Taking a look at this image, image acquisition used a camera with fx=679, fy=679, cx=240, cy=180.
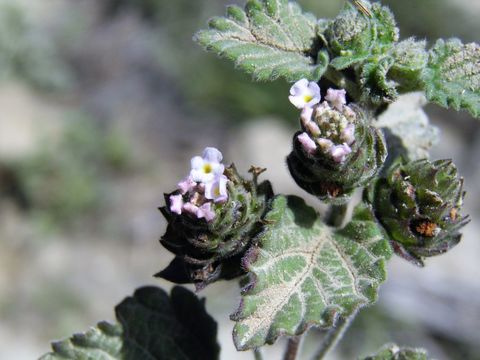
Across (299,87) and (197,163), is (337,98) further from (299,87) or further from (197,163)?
(197,163)

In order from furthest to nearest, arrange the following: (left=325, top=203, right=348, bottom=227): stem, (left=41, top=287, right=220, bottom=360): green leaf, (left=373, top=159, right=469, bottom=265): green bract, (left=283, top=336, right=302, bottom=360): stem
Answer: (left=41, top=287, right=220, bottom=360): green leaf, (left=283, top=336, right=302, bottom=360): stem, (left=325, top=203, right=348, bottom=227): stem, (left=373, top=159, right=469, bottom=265): green bract

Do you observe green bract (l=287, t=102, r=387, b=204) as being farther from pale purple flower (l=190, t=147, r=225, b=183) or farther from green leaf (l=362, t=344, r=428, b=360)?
green leaf (l=362, t=344, r=428, b=360)

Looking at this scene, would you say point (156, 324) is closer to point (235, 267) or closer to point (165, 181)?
point (235, 267)

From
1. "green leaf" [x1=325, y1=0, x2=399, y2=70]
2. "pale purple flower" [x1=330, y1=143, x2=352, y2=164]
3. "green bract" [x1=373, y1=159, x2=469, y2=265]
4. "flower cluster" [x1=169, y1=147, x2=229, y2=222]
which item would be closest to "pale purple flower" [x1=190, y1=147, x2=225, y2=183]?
"flower cluster" [x1=169, y1=147, x2=229, y2=222]

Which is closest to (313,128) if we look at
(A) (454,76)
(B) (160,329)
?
(A) (454,76)

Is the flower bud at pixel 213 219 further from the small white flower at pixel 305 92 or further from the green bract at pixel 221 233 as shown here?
the small white flower at pixel 305 92

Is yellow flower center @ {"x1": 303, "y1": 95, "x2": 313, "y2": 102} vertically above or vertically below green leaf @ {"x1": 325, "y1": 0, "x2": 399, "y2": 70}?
below

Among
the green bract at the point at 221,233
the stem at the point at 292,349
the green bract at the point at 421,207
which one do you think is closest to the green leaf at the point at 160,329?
the stem at the point at 292,349

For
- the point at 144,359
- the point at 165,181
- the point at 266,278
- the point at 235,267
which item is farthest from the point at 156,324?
the point at 165,181
